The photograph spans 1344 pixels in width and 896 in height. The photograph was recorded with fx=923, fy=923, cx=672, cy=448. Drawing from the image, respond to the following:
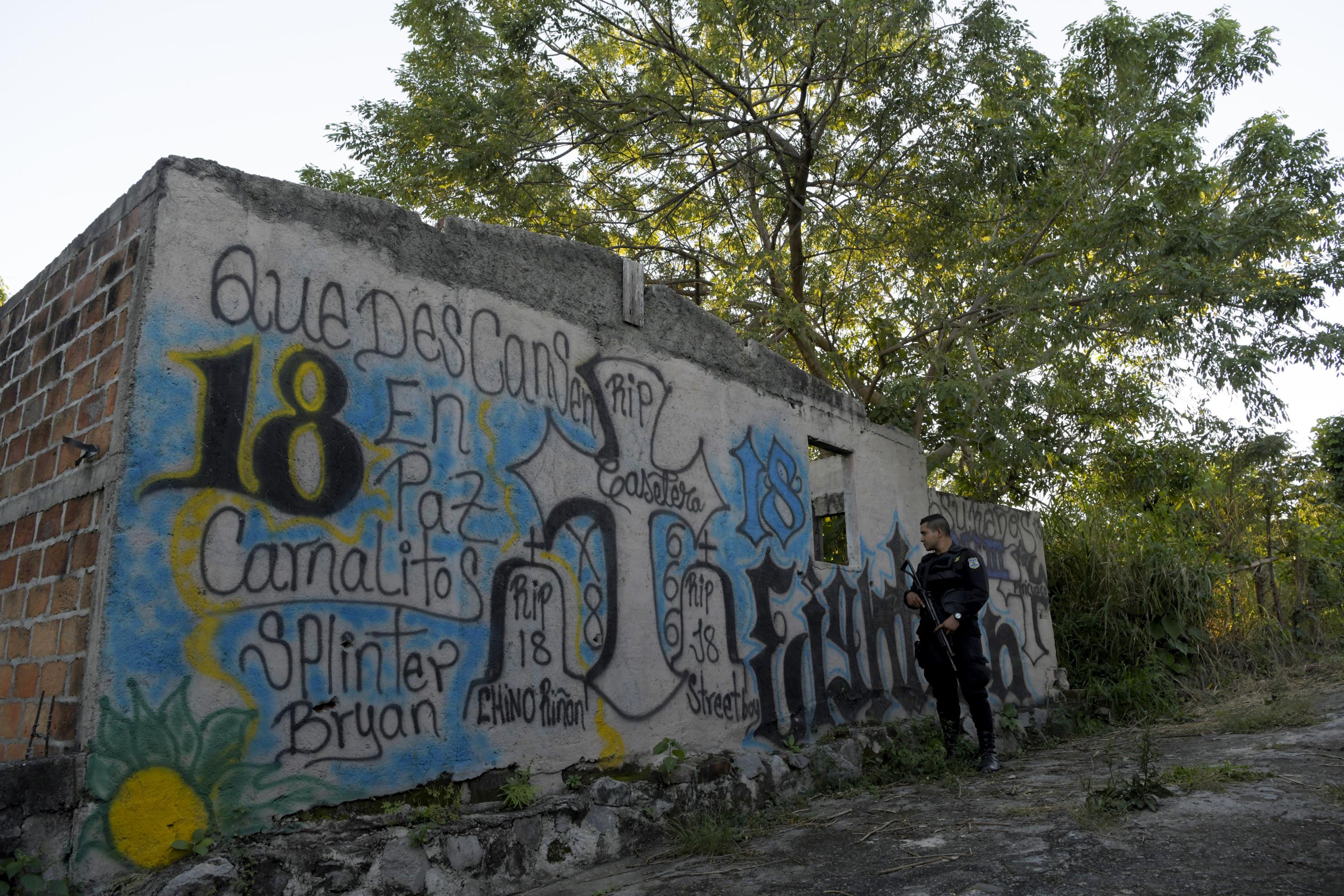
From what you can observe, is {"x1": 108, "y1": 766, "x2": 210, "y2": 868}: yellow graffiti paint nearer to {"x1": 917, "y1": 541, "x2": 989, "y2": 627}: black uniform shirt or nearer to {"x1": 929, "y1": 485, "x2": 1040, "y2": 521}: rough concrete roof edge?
{"x1": 917, "y1": 541, "x2": 989, "y2": 627}: black uniform shirt

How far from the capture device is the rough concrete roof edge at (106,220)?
11.8 ft

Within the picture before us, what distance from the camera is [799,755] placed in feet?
18.2

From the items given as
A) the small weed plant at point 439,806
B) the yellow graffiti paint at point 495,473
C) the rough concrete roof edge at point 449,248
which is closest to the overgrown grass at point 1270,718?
the rough concrete roof edge at point 449,248

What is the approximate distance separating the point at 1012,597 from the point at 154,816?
7.06 metres

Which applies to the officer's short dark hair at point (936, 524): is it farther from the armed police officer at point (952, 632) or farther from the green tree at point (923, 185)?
the green tree at point (923, 185)

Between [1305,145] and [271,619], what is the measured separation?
11150mm

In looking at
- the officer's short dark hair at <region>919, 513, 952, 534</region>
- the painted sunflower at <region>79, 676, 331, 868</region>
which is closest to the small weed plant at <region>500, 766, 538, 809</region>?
the painted sunflower at <region>79, 676, 331, 868</region>

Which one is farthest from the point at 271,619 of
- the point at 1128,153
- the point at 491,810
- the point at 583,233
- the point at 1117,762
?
the point at 1128,153

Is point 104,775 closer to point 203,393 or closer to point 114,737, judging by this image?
point 114,737

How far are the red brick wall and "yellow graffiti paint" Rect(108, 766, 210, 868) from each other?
0.84 ft

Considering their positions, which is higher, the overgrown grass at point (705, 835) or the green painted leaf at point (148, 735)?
the green painted leaf at point (148, 735)

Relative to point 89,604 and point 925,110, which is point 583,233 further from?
point 89,604

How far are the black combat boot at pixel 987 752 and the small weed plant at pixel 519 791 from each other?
3251 millimetres

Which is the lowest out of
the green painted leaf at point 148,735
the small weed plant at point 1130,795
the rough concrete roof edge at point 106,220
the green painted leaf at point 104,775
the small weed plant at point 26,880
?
the small weed plant at point 1130,795
